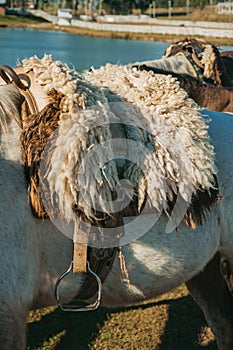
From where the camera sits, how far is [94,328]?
3240 mm

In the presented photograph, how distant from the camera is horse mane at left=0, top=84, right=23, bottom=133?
72.7 inches

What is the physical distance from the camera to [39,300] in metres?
1.95

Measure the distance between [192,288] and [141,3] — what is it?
79666mm

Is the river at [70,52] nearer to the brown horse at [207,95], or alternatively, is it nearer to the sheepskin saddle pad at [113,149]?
the sheepskin saddle pad at [113,149]

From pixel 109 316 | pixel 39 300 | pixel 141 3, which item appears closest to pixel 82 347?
pixel 109 316

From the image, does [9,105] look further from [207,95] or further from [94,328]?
[207,95]

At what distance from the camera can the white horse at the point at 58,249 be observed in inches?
68.7

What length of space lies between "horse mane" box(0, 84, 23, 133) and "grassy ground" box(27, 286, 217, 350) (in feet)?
5.34

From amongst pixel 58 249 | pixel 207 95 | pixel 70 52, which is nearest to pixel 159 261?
pixel 58 249

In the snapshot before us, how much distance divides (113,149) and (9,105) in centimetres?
40

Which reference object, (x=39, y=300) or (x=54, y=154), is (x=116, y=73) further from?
(x=39, y=300)

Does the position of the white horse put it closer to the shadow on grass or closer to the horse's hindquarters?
the horse's hindquarters

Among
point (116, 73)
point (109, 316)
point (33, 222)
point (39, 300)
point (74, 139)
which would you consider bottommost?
point (109, 316)

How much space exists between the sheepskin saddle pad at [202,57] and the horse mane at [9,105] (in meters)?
3.75
